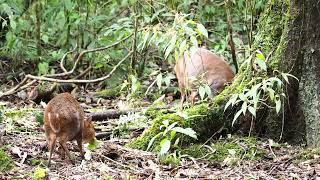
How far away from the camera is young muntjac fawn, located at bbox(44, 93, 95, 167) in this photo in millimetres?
4895

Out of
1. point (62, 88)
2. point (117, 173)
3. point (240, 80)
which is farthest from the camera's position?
point (62, 88)

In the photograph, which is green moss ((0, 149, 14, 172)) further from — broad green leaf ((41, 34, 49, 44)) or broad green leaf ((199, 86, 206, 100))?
broad green leaf ((41, 34, 49, 44))

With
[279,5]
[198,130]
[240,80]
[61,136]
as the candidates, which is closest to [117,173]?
[61,136]

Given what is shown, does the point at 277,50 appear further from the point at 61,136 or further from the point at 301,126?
the point at 61,136

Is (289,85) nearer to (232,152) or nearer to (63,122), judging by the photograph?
(232,152)

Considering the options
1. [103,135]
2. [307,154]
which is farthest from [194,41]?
[103,135]

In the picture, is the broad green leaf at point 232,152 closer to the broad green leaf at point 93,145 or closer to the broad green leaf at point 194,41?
the broad green leaf at point 194,41

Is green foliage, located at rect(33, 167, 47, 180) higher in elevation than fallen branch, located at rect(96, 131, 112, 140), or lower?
higher

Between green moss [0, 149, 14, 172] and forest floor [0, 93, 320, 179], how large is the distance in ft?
0.18

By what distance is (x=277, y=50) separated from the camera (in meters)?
5.88

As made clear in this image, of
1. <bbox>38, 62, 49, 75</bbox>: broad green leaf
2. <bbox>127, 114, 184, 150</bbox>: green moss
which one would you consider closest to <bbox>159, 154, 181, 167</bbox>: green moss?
<bbox>127, 114, 184, 150</bbox>: green moss

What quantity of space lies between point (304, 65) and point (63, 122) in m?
2.35

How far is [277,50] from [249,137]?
0.89 meters

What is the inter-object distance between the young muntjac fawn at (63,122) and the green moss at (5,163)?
12.5 inches
